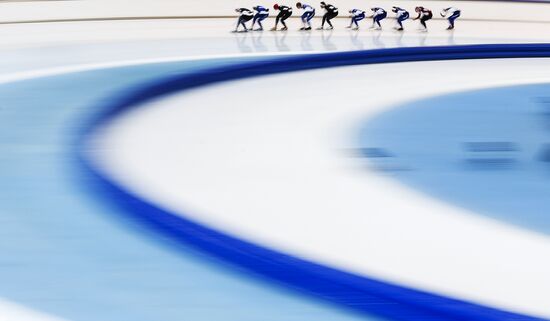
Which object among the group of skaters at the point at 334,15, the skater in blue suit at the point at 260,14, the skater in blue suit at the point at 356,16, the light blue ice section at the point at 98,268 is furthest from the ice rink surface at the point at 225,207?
the skater in blue suit at the point at 356,16

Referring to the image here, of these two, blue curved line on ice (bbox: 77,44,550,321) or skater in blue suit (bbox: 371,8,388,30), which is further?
skater in blue suit (bbox: 371,8,388,30)

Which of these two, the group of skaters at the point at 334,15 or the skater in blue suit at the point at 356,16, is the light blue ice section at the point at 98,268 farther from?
the skater in blue suit at the point at 356,16

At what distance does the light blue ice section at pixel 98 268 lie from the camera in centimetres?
306

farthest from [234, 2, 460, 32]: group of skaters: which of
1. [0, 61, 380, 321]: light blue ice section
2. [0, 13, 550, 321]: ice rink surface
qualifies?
[0, 61, 380, 321]: light blue ice section

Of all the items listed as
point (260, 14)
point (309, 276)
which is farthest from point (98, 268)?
point (260, 14)

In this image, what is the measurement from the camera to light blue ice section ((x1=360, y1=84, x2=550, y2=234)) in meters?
4.79

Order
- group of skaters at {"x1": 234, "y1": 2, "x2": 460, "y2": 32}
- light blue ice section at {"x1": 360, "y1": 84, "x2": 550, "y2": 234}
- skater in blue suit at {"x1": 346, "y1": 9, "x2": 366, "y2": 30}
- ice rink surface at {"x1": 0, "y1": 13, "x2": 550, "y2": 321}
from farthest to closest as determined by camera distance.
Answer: skater in blue suit at {"x1": 346, "y1": 9, "x2": 366, "y2": 30}
group of skaters at {"x1": 234, "y1": 2, "x2": 460, "y2": 32}
light blue ice section at {"x1": 360, "y1": 84, "x2": 550, "y2": 234}
ice rink surface at {"x1": 0, "y1": 13, "x2": 550, "y2": 321}

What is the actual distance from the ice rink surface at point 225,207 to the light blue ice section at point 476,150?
0.16 m

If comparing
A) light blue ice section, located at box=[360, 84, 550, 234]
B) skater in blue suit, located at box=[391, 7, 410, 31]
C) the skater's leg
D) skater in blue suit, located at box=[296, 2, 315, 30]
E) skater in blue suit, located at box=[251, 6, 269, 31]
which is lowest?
the skater's leg

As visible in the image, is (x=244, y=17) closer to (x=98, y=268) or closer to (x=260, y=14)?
(x=260, y=14)

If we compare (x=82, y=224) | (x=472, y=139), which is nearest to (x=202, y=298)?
(x=82, y=224)

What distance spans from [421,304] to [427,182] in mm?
2098

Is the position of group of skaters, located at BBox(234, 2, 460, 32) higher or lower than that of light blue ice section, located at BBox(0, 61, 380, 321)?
lower

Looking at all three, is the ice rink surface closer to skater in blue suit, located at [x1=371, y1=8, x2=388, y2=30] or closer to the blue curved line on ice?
the blue curved line on ice
